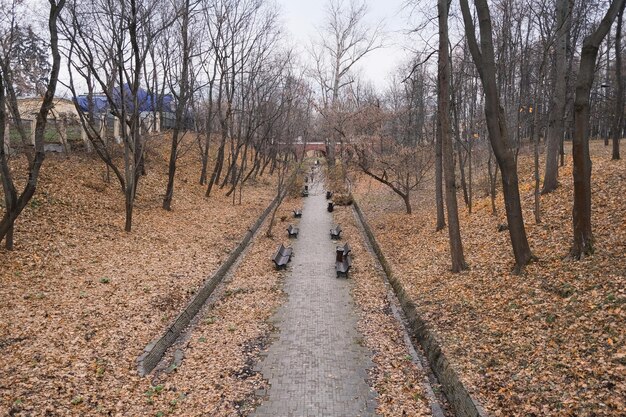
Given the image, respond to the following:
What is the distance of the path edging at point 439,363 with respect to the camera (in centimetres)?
595

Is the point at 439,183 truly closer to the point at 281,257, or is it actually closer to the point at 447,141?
the point at 447,141

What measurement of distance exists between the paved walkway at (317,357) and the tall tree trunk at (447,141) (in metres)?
2.93

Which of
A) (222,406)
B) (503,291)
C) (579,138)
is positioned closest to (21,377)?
(222,406)

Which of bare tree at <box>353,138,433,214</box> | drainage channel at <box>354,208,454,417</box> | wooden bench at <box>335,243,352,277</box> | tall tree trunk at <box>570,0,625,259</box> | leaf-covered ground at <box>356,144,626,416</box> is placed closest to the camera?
leaf-covered ground at <box>356,144,626,416</box>

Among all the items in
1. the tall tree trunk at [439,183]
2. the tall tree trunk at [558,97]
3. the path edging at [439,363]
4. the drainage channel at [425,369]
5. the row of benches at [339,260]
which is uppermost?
the tall tree trunk at [558,97]

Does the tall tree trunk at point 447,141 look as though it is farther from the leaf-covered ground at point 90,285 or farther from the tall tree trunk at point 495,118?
the leaf-covered ground at point 90,285

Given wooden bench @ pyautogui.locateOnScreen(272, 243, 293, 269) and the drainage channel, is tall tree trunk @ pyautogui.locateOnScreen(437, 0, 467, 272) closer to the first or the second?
the drainage channel

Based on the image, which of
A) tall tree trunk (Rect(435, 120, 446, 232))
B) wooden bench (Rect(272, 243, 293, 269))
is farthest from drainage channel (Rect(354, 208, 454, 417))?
tall tree trunk (Rect(435, 120, 446, 232))

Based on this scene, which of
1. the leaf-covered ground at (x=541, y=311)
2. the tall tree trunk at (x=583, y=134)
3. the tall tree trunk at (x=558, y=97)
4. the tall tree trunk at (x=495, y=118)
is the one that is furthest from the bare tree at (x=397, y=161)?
the tall tree trunk at (x=583, y=134)

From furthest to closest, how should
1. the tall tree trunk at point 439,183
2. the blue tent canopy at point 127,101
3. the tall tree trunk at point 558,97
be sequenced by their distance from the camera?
1. the blue tent canopy at point 127,101
2. the tall tree trunk at point 439,183
3. the tall tree trunk at point 558,97

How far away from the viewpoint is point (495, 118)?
8.96 meters

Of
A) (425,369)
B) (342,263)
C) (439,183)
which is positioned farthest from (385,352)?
(439,183)

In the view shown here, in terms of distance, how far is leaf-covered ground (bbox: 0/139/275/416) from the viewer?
627 cm

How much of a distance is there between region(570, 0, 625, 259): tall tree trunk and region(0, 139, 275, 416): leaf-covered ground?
310 inches
